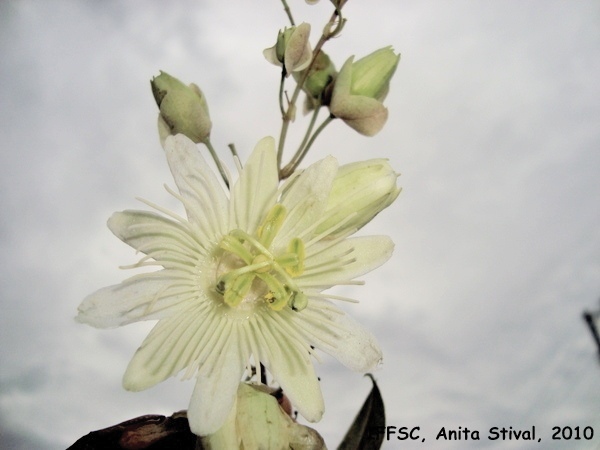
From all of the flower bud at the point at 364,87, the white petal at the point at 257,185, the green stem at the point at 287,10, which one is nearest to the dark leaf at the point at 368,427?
the white petal at the point at 257,185

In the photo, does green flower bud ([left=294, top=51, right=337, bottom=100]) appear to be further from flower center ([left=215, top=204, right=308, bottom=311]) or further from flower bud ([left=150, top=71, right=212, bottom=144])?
flower center ([left=215, top=204, right=308, bottom=311])

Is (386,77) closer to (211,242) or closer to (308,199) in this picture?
(308,199)

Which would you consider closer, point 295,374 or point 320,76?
point 295,374

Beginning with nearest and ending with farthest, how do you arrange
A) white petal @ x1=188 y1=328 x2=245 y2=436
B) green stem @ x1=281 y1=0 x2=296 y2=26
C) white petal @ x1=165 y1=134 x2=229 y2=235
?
white petal @ x1=188 y1=328 x2=245 y2=436 → white petal @ x1=165 y1=134 x2=229 y2=235 → green stem @ x1=281 y1=0 x2=296 y2=26

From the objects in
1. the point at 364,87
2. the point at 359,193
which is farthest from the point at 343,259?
the point at 364,87

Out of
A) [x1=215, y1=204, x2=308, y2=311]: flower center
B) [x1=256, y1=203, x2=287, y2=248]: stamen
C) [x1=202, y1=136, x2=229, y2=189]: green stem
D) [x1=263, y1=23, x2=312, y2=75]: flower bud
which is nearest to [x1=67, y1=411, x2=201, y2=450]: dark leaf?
[x1=215, y1=204, x2=308, y2=311]: flower center

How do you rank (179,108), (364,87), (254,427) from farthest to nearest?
(364,87) → (179,108) → (254,427)

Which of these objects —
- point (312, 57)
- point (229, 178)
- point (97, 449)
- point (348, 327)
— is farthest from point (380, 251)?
point (97, 449)

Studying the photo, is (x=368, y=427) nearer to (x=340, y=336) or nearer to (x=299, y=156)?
(x=340, y=336)
